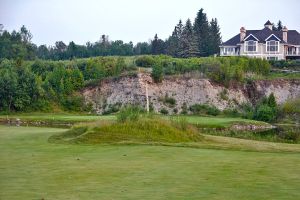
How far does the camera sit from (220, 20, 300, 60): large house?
249 feet

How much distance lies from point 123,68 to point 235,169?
50.3m

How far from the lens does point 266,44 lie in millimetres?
76188

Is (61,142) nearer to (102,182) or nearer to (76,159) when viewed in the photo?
(76,159)

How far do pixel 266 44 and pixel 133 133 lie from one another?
53.8 meters

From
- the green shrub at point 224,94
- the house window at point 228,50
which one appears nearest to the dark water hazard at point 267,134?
the green shrub at point 224,94

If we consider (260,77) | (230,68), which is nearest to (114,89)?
(230,68)

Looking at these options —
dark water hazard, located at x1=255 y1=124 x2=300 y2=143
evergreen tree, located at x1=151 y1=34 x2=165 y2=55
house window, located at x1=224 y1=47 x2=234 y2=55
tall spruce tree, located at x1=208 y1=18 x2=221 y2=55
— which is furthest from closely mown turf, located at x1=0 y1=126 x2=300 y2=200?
evergreen tree, located at x1=151 y1=34 x2=165 y2=55

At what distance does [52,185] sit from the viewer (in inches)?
501

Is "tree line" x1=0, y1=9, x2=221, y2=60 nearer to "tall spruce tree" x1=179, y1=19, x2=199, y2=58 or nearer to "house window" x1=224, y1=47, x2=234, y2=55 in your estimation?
"tall spruce tree" x1=179, y1=19, x2=199, y2=58

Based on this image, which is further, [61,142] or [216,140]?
[216,140]

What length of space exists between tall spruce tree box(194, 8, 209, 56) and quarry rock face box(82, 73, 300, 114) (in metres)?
26.8

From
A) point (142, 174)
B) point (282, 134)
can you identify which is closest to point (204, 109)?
point (282, 134)

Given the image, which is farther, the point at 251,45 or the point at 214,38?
the point at 214,38

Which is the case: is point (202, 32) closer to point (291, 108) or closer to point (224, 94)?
point (224, 94)
